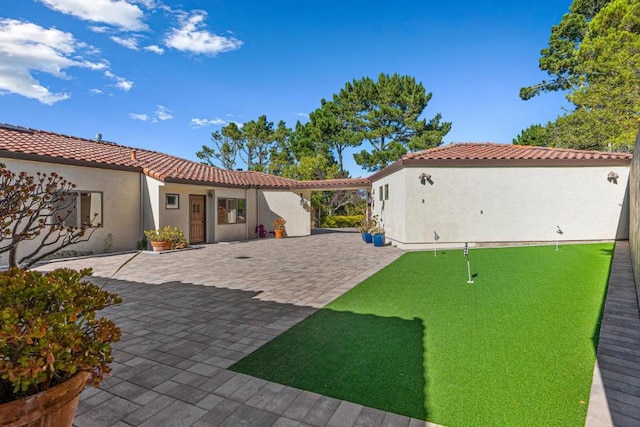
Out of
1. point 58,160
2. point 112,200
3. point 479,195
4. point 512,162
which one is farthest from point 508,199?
point 58,160

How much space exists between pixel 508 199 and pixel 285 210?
1341 centimetres

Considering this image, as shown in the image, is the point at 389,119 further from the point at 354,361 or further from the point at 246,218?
the point at 354,361

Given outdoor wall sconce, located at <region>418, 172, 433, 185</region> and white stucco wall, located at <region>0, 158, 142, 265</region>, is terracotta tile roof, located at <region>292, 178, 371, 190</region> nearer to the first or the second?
outdoor wall sconce, located at <region>418, 172, 433, 185</region>

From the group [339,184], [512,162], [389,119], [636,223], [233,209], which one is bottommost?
[636,223]

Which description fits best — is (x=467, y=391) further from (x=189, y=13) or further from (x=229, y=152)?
(x=229, y=152)

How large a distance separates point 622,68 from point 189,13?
2119cm

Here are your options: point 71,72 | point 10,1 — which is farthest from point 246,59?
point 10,1

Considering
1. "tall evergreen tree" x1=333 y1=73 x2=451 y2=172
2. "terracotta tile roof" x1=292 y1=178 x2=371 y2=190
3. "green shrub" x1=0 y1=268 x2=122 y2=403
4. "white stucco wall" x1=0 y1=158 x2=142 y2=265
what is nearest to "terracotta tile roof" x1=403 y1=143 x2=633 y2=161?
"terracotta tile roof" x1=292 y1=178 x2=371 y2=190

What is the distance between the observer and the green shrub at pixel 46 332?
5.24ft

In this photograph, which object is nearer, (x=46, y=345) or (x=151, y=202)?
(x=46, y=345)

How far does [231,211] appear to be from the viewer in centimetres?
1944

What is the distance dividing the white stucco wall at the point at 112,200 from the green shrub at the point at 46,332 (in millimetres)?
12661

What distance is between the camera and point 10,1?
11227 millimetres

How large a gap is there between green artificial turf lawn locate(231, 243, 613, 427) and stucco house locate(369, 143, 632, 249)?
6.03 meters
